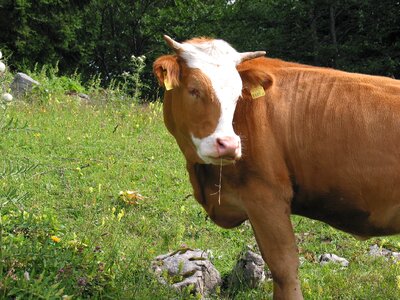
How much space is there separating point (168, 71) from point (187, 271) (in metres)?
1.81

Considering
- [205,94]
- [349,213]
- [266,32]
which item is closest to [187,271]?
[349,213]

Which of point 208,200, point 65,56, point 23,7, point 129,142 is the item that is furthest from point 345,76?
point 65,56

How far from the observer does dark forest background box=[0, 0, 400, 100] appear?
24.2m

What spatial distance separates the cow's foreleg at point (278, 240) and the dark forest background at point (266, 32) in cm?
1722

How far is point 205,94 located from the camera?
4.00 m

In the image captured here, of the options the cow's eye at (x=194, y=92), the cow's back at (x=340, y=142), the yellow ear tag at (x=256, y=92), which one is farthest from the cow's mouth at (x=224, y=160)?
the yellow ear tag at (x=256, y=92)

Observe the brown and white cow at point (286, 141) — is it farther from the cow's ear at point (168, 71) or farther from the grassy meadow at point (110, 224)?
the grassy meadow at point (110, 224)

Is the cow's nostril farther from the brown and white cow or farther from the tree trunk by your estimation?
the tree trunk

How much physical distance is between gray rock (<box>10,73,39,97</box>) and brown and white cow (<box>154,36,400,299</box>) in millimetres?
9686

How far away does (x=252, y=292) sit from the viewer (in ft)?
16.7

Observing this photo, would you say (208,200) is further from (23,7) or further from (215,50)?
(23,7)

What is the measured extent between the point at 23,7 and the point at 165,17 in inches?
544

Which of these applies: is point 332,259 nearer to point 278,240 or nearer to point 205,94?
point 278,240

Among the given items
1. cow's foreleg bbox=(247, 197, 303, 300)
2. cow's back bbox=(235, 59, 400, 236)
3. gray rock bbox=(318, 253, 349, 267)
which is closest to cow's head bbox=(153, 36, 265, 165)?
cow's back bbox=(235, 59, 400, 236)
